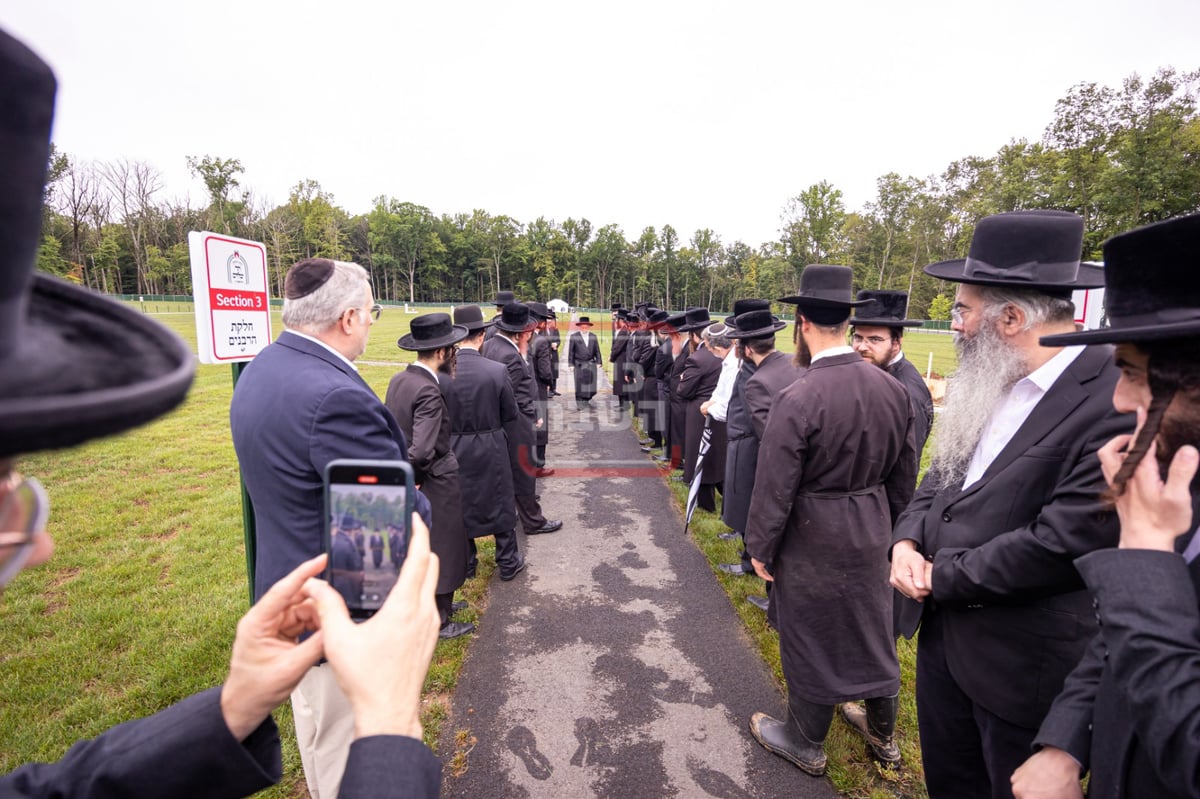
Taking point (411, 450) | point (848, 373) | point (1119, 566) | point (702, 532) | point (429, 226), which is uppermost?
point (429, 226)

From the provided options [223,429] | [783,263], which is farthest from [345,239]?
[223,429]

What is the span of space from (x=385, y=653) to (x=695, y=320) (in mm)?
8637

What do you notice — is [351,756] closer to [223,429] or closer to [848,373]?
[848,373]

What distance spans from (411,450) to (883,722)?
11.7ft

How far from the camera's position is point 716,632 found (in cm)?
471

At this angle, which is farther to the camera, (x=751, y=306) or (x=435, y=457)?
(x=751, y=306)

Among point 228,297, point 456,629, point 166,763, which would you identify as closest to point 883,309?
point 456,629

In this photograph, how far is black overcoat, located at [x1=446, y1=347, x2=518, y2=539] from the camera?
5203 mm

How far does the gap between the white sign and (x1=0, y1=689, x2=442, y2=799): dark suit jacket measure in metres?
2.12

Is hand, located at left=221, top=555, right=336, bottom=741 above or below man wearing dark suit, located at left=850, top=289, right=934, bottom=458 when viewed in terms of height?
below

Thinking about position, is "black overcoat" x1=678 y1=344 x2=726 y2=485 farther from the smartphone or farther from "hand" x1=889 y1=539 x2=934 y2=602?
the smartphone

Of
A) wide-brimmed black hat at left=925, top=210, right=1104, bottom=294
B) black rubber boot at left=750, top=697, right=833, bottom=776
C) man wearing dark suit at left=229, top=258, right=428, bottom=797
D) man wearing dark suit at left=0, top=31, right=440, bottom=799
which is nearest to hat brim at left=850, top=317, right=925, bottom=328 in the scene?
wide-brimmed black hat at left=925, top=210, right=1104, bottom=294

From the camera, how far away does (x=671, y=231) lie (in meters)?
95.5

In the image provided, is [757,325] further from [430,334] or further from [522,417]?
A: [430,334]
